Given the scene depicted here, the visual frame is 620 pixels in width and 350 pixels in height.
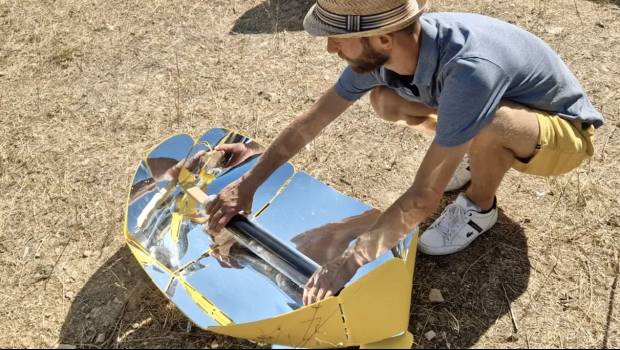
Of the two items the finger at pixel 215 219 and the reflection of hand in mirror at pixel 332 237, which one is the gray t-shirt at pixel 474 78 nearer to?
the reflection of hand in mirror at pixel 332 237

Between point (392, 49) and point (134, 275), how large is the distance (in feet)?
4.30

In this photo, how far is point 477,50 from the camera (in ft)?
5.82

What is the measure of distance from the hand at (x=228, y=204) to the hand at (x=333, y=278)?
487 millimetres

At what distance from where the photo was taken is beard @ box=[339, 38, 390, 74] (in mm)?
1827

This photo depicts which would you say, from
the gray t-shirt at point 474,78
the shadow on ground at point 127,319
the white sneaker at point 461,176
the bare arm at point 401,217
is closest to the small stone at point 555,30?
the white sneaker at point 461,176

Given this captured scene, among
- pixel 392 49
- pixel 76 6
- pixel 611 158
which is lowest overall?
pixel 611 158

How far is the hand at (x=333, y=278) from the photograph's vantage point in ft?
5.88

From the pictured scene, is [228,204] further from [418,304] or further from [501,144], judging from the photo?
[501,144]

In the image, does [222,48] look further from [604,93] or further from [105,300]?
[604,93]

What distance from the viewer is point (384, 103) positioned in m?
2.30

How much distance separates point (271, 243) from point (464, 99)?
871mm

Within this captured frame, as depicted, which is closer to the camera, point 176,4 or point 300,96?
point 300,96

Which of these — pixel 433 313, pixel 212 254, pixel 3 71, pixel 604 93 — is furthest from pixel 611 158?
pixel 3 71

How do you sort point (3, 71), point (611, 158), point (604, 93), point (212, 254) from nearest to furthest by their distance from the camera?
point (212, 254)
point (611, 158)
point (604, 93)
point (3, 71)
